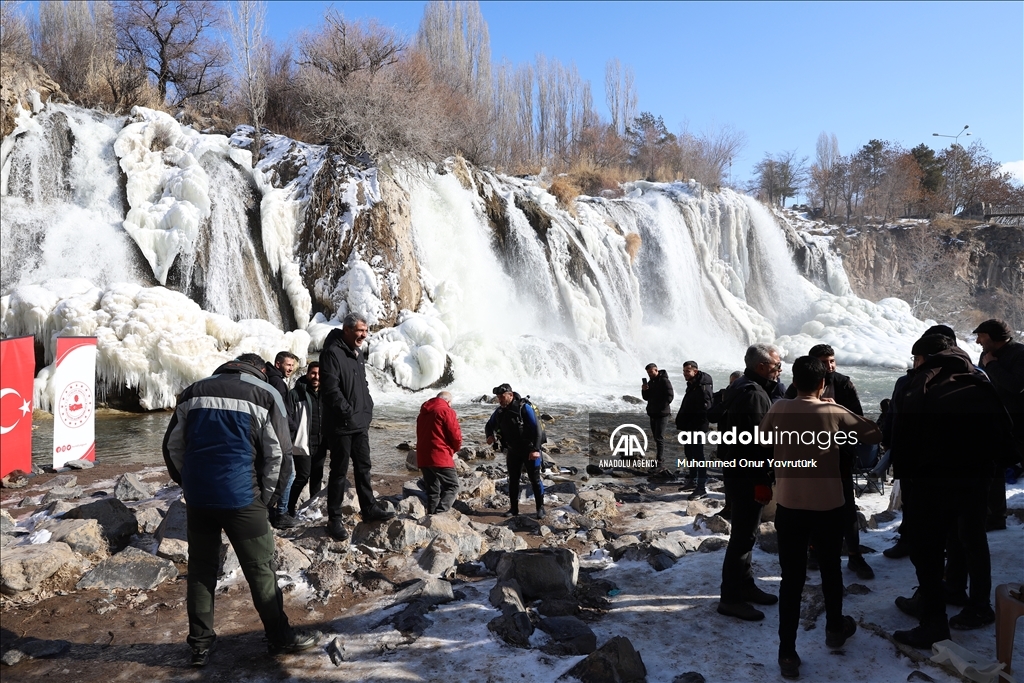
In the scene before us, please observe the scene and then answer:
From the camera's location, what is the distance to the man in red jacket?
5.86 m

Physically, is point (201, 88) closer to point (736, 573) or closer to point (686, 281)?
point (686, 281)

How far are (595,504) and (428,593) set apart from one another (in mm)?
2672

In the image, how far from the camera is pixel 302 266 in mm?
17062

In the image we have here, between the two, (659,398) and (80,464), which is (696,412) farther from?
(80,464)

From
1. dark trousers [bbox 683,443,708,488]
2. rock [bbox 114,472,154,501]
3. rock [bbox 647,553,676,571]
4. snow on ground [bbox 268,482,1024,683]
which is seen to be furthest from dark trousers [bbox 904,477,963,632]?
rock [bbox 114,472,154,501]

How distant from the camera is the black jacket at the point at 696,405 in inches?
254

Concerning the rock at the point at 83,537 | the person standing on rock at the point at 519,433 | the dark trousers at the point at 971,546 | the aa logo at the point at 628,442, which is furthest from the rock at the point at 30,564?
the aa logo at the point at 628,442

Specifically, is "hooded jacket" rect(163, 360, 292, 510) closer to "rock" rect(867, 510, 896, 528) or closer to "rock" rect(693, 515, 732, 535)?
"rock" rect(693, 515, 732, 535)

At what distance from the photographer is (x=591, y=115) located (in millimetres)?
43469

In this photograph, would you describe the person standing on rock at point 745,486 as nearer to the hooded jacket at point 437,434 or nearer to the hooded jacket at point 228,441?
the hooded jacket at point 228,441

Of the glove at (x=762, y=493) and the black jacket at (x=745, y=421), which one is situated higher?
the black jacket at (x=745, y=421)

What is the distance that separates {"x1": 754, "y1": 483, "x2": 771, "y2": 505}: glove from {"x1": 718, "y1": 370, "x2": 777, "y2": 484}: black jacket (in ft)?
0.13

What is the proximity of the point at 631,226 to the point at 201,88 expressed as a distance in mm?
18287

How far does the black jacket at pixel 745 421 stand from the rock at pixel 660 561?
1.06 metres
